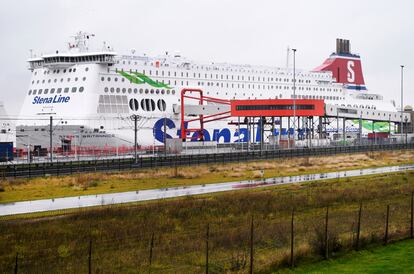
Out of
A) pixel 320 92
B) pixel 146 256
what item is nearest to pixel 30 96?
pixel 320 92

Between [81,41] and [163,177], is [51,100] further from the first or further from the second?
[163,177]

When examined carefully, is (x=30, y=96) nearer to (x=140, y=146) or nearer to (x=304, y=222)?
(x=140, y=146)

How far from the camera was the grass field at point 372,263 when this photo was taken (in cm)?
1611

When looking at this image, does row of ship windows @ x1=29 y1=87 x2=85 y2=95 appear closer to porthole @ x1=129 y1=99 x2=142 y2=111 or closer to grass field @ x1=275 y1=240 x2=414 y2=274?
porthole @ x1=129 y1=99 x2=142 y2=111

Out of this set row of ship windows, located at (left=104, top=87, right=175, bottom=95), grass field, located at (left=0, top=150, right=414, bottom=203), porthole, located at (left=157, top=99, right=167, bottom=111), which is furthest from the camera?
porthole, located at (left=157, top=99, right=167, bottom=111)

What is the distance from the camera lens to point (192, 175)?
138 feet

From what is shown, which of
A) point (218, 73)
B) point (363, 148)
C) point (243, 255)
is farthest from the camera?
point (218, 73)

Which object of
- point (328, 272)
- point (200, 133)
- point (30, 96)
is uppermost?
point (30, 96)

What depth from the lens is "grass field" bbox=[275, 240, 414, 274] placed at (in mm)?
16109

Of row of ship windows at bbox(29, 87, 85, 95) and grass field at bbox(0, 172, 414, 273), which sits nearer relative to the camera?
grass field at bbox(0, 172, 414, 273)

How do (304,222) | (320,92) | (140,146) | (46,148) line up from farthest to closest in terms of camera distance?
(320,92)
(140,146)
(46,148)
(304,222)

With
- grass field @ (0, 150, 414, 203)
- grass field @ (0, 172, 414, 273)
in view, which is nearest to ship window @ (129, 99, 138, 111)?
grass field @ (0, 150, 414, 203)

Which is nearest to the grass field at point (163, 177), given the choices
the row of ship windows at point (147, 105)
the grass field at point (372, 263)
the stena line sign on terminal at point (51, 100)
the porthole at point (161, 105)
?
the grass field at point (372, 263)

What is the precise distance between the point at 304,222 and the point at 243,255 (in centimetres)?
622
